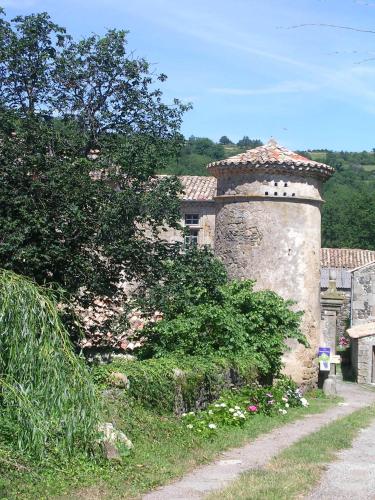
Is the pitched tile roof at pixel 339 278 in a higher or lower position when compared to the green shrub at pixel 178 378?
higher

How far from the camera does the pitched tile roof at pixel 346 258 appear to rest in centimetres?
4756

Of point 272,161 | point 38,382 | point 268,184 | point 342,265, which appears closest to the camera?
point 38,382

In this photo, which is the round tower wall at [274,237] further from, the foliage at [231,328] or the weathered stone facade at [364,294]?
the weathered stone facade at [364,294]

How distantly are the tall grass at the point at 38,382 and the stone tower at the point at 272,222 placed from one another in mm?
10505

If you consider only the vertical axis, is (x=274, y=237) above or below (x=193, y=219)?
below

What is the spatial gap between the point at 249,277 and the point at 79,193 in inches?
240

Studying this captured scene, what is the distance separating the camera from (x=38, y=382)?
741cm

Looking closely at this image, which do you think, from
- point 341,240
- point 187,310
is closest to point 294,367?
point 187,310

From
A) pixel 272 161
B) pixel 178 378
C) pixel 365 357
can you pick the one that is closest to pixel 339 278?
pixel 365 357

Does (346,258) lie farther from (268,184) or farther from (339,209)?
(268,184)

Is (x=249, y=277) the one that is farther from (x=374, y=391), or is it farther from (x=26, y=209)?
(x=374, y=391)

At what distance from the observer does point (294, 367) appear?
18.3 m

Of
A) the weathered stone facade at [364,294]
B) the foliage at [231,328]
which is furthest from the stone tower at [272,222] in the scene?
the weathered stone facade at [364,294]

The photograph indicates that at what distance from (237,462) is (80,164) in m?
6.51
